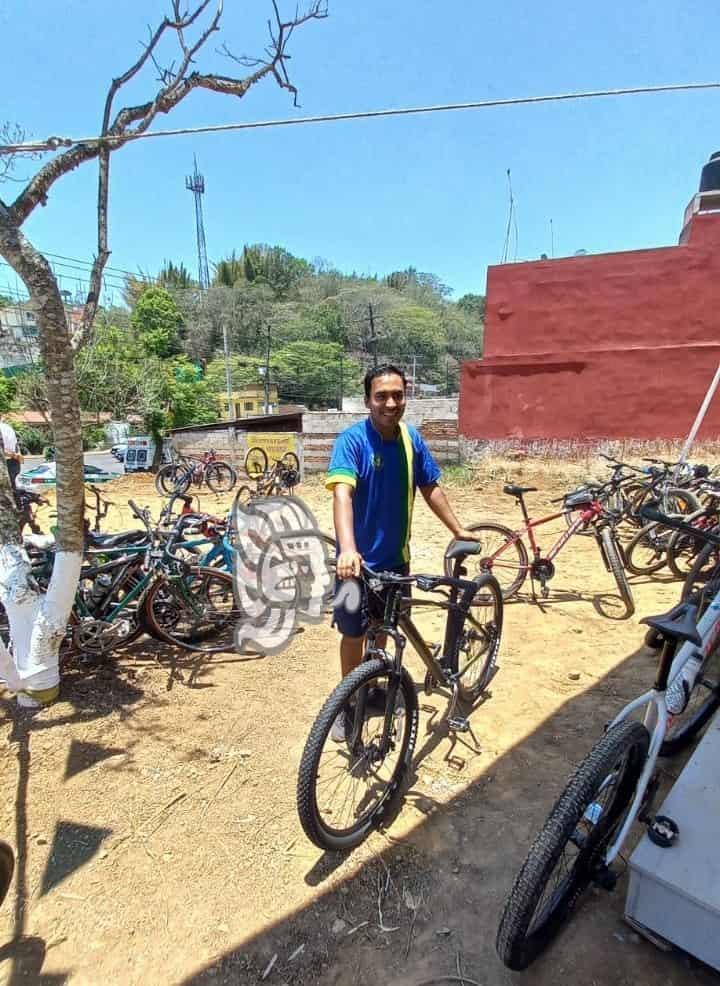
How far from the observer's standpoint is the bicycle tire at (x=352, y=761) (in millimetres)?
1795

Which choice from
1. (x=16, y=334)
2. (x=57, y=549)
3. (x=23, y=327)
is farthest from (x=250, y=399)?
(x=57, y=549)

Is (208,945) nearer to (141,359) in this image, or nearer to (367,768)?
(367,768)

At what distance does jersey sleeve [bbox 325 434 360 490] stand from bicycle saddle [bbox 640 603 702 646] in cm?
128

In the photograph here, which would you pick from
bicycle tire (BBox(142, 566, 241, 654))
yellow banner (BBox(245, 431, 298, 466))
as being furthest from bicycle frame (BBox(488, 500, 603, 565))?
yellow banner (BBox(245, 431, 298, 466))

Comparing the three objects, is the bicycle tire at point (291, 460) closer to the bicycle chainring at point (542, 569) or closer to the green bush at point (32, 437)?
the bicycle chainring at point (542, 569)

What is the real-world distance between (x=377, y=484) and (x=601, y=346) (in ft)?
29.2

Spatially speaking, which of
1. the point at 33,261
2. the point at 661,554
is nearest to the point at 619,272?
the point at 661,554

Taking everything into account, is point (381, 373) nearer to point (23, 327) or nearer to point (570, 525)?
point (570, 525)

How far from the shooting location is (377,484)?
2.46 m

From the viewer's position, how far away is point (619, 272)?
9.38 m

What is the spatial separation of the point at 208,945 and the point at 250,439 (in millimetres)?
11244

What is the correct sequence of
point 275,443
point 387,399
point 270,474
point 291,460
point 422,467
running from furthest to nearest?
point 275,443, point 291,460, point 270,474, point 422,467, point 387,399

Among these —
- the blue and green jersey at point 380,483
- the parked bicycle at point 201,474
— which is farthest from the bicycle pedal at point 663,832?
the parked bicycle at point 201,474

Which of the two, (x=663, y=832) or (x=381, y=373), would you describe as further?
(x=381, y=373)
